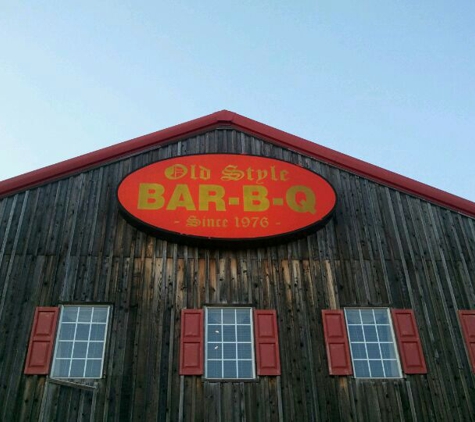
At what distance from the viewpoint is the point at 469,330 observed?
13250 mm

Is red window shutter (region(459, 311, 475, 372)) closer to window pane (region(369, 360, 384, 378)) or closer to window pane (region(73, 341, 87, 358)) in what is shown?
window pane (region(369, 360, 384, 378))

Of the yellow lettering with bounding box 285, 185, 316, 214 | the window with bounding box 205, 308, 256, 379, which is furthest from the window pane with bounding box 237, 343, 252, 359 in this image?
the yellow lettering with bounding box 285, 185, 316, 214

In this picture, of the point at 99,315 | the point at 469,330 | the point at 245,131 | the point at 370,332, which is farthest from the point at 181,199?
the point at 469,330

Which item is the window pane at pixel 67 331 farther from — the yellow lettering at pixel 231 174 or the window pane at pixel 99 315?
the yellow lettering at pixel 231 174

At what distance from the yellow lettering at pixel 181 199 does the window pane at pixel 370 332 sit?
16.4ft

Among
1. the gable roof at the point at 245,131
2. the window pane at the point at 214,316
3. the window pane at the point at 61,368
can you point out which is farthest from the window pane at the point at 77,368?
the gable roof at the point at 245,131

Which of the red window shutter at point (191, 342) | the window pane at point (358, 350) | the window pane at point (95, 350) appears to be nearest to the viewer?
the red window shutter at point (191, 342)

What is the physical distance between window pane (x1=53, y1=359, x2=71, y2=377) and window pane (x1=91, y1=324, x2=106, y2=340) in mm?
729

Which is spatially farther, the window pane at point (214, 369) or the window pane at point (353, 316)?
the window pane at point (353, 316)

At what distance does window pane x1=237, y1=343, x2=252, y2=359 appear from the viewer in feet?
41.3

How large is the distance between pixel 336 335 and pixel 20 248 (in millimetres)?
7636

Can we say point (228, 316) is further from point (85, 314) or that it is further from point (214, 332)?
point (85, 314)

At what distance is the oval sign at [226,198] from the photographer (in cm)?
1405

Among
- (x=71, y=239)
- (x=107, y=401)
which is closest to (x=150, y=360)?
(x=107, y=401)
